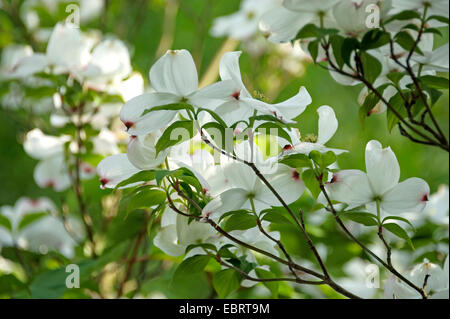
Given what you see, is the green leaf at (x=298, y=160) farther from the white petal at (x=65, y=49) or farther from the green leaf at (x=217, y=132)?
the white petal at (x=65, y=49)

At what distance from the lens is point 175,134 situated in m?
0.42

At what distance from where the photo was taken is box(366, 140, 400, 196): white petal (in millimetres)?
469

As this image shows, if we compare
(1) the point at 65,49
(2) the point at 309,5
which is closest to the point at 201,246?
(2) the point at 309,5

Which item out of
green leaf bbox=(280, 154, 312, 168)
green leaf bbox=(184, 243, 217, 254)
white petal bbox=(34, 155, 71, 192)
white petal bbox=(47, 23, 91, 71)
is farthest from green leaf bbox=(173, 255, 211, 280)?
white petal bbox=(34, 155, 71, 192)

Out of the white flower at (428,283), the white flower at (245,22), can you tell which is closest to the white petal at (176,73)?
the white flower at (428,283)

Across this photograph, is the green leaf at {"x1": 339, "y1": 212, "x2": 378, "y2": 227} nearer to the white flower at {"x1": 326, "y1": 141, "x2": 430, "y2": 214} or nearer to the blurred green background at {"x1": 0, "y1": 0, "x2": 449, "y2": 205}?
the white flower at {"x1": 326, "y1": 141, "x2": 430, "y2": 214}

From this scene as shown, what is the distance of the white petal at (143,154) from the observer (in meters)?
0.44

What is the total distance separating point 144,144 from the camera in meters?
0.45

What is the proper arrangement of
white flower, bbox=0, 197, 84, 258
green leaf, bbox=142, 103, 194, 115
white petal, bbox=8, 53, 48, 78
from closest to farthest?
green leaf, bbox=142, 103, 194, 115
white petal, bbox=8, 53, 48, 78
white flower, bbox=0, 197, 84, 258

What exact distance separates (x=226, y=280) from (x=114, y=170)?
0.13 m

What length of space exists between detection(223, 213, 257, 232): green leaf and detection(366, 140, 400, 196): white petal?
11cm

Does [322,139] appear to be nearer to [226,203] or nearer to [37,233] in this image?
[226,203]
